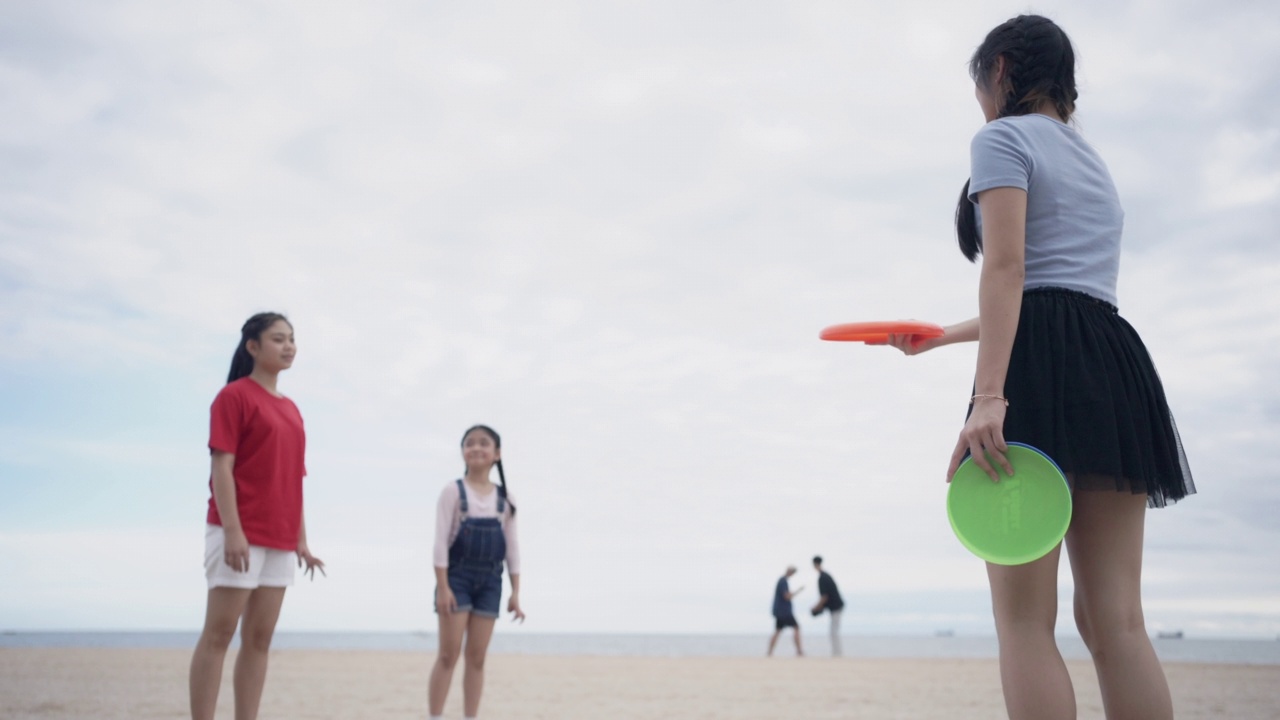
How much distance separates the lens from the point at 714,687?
30.3ft

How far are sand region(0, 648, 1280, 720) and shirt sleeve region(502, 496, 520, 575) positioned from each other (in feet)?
4.20

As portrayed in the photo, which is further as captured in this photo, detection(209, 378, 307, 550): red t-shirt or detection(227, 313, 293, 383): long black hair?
detection(227, 313, 293, 383): long black hair

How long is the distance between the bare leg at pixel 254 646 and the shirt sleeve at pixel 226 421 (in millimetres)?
643

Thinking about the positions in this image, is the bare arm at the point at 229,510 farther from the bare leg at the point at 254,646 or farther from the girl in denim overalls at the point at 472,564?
the girl in denim overalls at the point at 472,564

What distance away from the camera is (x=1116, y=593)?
2186mm

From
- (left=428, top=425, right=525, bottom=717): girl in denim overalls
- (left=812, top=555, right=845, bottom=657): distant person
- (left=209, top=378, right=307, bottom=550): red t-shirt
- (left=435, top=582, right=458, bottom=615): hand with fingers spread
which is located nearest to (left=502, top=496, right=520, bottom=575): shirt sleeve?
(left=428, top=425, right=525, bottom=717): girl in denim overalls

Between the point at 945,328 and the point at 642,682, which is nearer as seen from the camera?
the point at 945,328

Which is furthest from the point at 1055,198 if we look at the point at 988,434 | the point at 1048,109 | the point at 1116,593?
the point at 1116,593

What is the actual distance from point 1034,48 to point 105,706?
7.13m

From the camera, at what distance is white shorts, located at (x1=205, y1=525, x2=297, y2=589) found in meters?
3.98

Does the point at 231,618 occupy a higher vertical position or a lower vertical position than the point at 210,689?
higher

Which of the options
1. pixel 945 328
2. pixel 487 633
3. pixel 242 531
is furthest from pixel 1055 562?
pixel 487 633

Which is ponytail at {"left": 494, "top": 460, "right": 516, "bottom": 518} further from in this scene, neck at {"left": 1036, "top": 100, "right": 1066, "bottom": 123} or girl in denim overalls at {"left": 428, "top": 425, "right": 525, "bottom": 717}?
neck at {"left": 1036, "top": 100, "right": 1066, "bottom": 123}

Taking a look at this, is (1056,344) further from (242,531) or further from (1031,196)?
(242,531)
